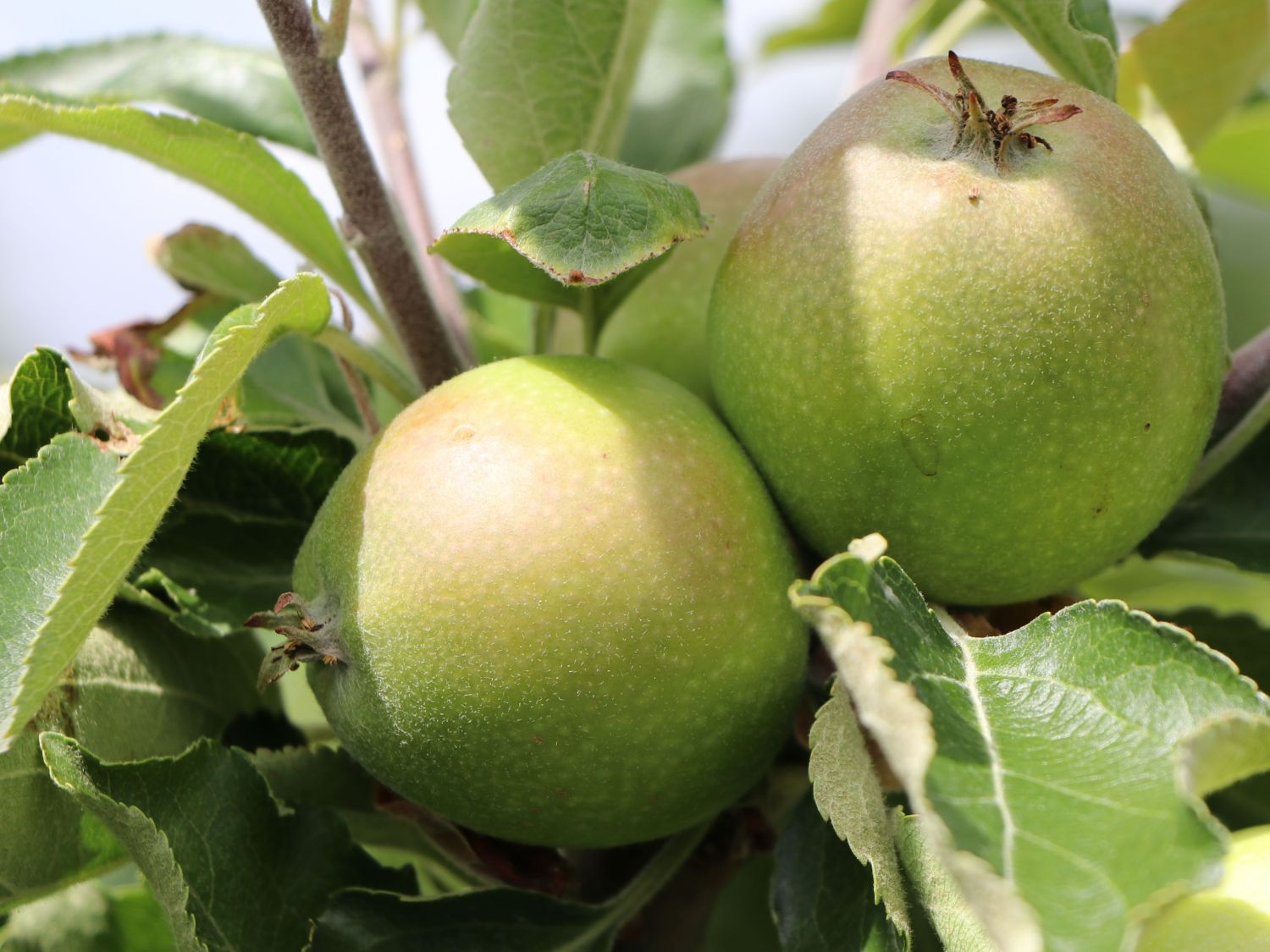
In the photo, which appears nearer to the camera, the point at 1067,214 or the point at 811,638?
the point at 1067,214

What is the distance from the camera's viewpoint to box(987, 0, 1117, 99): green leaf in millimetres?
831

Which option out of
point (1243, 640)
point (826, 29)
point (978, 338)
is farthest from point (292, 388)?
point (826, 29)

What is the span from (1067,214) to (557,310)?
0.46 meters

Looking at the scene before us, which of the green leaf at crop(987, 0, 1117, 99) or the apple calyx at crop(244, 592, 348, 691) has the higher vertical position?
the green leaf at crop(987, 0, 1117, 99)

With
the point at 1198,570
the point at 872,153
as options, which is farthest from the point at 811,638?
the point at 1198,570

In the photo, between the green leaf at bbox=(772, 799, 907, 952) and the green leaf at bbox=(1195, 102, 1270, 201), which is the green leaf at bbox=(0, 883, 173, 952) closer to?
the green leaf at bbox=(772, 799, 907, 952)

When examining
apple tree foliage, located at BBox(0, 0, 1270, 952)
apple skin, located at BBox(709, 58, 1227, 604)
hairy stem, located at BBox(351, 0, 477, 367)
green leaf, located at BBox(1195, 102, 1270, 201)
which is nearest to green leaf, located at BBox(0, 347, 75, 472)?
apple tree foliage, located at BBox(0, 0, 1270, 952)

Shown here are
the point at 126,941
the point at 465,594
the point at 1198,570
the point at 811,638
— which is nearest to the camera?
the point at 465,594

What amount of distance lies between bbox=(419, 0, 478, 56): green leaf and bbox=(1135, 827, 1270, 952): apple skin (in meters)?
0.91

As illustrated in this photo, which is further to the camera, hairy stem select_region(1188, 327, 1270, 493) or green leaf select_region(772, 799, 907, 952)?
hairy stem select_region(1188, 327, 1270, 493)

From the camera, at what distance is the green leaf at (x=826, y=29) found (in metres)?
1.87

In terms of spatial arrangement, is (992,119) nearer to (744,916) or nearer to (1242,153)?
(744,916)

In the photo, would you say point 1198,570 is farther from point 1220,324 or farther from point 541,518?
point 541,518

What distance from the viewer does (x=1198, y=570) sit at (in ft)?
4.71
